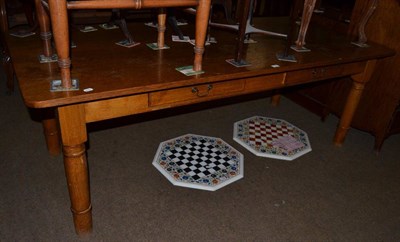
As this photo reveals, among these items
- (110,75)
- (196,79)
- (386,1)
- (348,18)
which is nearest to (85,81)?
(110,75)

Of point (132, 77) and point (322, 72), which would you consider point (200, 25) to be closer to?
point (132, 77)

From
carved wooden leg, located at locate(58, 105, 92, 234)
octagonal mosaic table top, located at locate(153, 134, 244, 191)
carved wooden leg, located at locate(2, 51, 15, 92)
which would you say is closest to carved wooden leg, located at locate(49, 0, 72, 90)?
carved wooden leg, located at locate(58, 105, 92, 234)

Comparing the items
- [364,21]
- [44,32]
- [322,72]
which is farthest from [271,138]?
[44,32]

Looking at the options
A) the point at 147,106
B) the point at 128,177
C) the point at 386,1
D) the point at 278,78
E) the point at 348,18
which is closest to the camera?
the point at 147,106

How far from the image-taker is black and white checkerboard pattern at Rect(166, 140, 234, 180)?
6.68ft

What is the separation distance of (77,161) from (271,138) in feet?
5.01

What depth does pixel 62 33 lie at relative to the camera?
1.10m

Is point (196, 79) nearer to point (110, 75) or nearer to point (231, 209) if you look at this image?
point (110, 75)

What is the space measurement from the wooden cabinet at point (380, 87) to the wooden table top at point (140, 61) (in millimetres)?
169

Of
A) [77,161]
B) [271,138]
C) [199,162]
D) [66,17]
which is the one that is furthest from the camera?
[271,138]

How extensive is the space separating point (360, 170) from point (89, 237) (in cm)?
174

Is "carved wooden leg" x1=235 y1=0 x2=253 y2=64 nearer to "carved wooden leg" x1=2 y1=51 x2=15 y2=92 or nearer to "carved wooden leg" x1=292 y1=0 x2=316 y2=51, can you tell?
"carved wooden leg" x1=292 y1=0 x2=316 y2=51

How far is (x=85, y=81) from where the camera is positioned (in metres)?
1.27

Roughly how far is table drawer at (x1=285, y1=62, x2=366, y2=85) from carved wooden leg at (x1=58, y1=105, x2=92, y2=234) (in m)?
1.06
